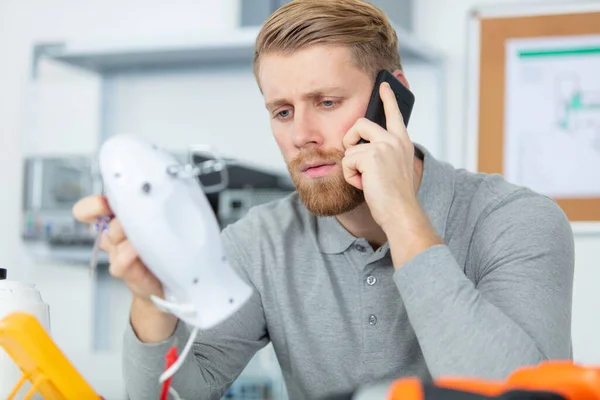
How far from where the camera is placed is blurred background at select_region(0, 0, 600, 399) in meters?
2.66

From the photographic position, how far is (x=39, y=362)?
90 cm

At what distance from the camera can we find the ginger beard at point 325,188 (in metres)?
1.27

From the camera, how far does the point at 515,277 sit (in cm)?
111

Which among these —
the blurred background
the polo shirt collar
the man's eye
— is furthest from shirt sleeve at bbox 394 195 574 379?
the blurred background

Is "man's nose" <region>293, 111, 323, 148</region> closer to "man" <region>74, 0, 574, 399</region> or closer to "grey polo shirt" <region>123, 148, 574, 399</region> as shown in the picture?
"man" <region>74, 0, 574, 399</region>

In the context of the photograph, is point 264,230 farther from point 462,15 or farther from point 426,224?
point 462,15

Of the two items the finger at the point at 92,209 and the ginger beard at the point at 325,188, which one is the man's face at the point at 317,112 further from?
the finger at the point at 92,209

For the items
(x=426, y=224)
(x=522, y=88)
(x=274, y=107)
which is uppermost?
(x=522, y=88)

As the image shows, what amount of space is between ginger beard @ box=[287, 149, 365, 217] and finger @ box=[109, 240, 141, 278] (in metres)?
0.43

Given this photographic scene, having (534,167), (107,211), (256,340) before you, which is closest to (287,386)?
(256,340)

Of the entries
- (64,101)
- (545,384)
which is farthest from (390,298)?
(64,101)

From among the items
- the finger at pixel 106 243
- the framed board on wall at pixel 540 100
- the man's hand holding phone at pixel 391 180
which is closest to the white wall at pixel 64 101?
the framed board on wall at pixel 540 100

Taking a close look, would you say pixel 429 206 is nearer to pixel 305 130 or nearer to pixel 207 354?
pixel 305 130

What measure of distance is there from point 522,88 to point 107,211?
2109mm
